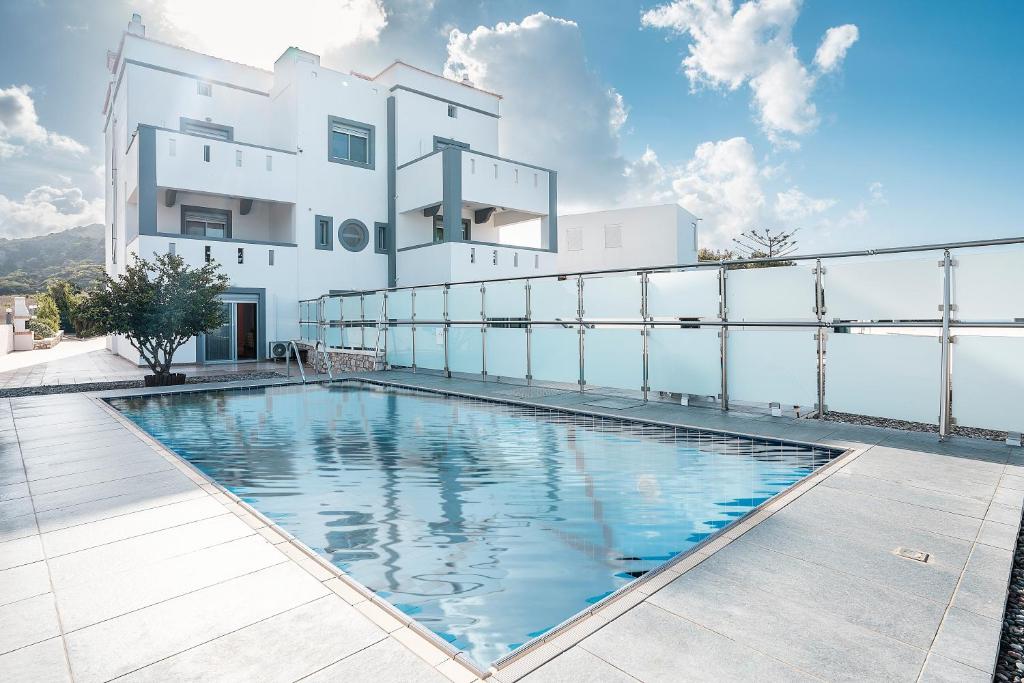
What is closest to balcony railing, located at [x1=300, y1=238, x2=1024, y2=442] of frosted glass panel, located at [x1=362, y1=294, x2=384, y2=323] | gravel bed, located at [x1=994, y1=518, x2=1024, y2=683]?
gravel bed, located at [x1=994, y1=518, x2=1024, y2=683]

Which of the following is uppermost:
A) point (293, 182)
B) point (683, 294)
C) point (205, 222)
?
point (293, 182)

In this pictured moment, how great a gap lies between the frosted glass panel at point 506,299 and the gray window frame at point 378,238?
13085mm

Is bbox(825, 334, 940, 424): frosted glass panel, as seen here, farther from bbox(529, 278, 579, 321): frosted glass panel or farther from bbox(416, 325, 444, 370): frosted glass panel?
bbox(416, 325, 444, 370): frosted glass panel

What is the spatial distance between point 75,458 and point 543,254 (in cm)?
2014

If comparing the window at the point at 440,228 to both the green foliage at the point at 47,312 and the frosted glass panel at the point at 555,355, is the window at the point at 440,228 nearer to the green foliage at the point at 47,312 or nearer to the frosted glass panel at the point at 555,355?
the frosted glass panel at the point at 555,355

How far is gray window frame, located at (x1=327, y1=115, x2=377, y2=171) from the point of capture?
21.9 metres

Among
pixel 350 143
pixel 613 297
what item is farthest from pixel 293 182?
pixel 613 297

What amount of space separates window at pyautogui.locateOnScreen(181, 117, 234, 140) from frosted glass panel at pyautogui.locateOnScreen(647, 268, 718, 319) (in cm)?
1906

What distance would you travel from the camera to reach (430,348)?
1315 cm

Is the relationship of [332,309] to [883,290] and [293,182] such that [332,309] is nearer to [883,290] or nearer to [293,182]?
[293,182]

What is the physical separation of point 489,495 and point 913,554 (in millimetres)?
2765

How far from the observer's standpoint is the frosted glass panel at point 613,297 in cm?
890

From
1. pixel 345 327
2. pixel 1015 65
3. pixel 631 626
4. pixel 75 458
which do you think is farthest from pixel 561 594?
pixel 1015 65

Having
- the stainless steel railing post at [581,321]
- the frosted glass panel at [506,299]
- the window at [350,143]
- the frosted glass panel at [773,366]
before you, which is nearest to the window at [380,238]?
the window at [350,143]
